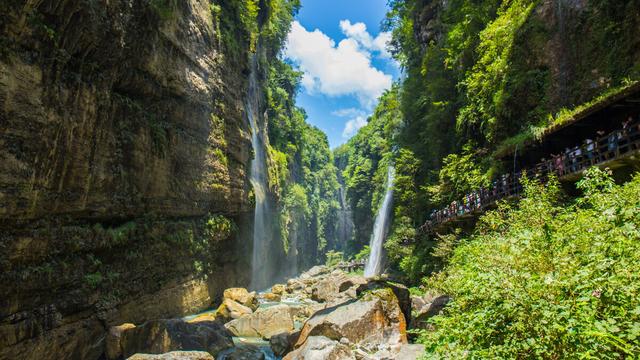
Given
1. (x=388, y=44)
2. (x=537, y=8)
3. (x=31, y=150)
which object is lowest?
(x=31, y=150)

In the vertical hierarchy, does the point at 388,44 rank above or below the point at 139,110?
above

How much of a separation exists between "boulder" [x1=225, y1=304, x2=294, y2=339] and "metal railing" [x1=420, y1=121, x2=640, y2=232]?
32.0 feet

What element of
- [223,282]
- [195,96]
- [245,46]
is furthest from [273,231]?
[195,96]

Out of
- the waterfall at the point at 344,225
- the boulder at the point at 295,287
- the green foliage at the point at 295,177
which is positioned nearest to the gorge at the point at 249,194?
the boulder at the point at 295,287

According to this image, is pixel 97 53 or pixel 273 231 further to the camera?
pixel 273 231

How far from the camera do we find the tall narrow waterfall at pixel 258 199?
106 ft

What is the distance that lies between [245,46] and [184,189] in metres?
12.9

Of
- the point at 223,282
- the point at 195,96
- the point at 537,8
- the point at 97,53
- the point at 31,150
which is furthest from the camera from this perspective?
the point at 223,282

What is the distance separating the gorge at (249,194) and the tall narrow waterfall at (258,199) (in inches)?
222

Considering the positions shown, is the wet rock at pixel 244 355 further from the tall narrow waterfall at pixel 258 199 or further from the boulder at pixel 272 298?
the tall narrow waterfall at pixel 258 199

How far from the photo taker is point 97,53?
1186cm

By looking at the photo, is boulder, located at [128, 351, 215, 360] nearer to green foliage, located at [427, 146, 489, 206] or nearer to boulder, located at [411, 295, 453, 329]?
boulder, located at [411, 295, 453, 329]

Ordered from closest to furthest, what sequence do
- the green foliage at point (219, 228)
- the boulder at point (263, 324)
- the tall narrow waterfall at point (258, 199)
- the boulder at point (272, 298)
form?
the boulder at point (263, 324), the green foliage at point (219, 228), the boulder at point (272, 298), the tall narrow waterfall at point (258, 199)

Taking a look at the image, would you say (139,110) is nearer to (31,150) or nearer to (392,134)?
(31,150)
